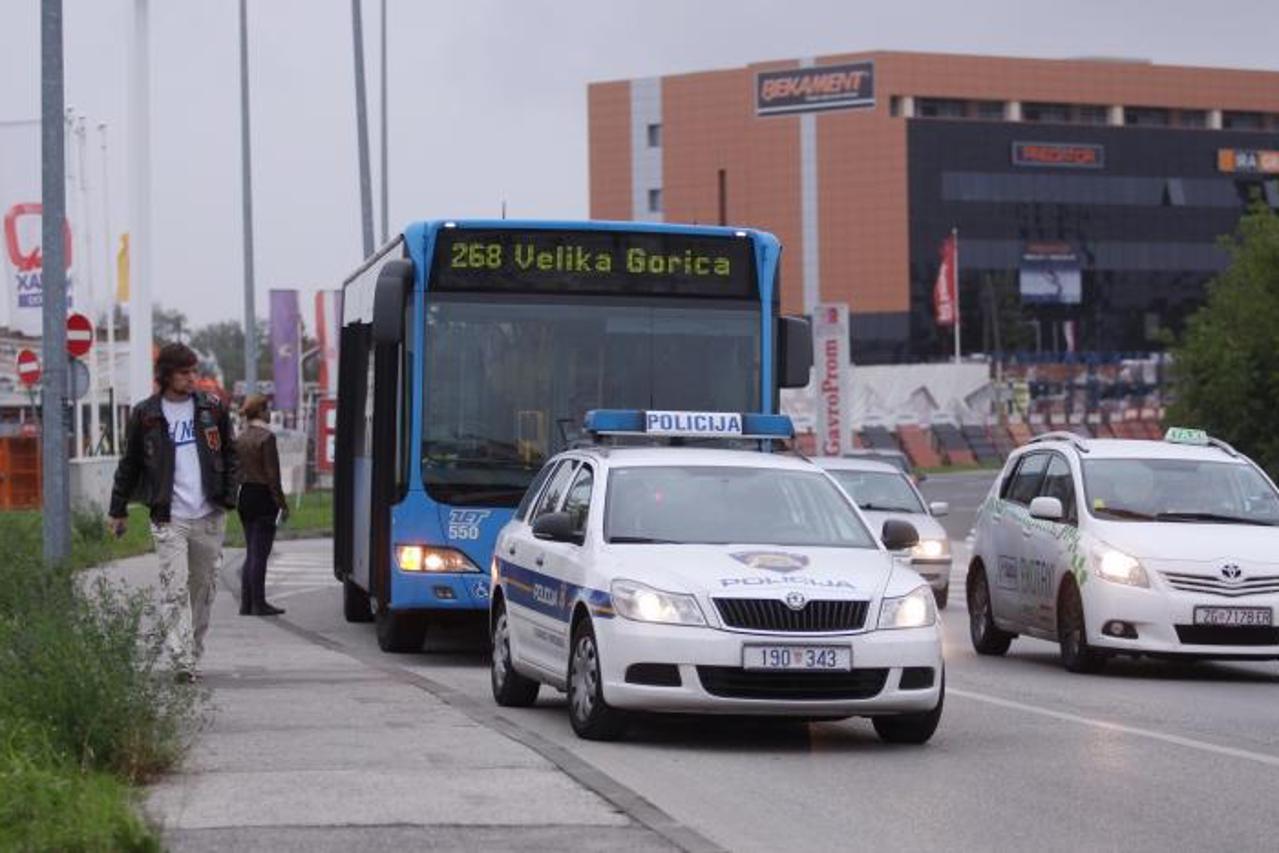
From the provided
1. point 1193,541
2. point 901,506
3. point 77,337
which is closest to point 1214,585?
point 1193,541

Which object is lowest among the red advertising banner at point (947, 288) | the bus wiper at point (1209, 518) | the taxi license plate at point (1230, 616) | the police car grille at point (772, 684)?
the taxi license plate at point (1230, 616)

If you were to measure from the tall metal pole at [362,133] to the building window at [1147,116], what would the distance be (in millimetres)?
97905

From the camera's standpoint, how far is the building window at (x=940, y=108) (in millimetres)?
131750

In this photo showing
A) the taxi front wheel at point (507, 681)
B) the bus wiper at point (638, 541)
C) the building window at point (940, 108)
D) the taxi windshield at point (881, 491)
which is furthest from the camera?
the building window at point (940, 108)

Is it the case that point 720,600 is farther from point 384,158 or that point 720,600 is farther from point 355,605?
point 384,158

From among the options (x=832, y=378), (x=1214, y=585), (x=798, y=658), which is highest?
(x=832, y=378)

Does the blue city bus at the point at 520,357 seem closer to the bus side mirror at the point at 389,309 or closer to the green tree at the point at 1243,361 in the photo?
the bus side mirror at the point at 389,309

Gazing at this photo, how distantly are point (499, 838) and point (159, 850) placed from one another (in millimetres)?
1357

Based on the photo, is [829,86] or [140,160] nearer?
[140,160]

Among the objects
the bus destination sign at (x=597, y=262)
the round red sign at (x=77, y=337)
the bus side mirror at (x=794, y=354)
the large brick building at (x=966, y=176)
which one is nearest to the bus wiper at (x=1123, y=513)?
the bus side mirror at (x=794, y=354)

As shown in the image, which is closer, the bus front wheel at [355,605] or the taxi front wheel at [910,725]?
the taxi front wheel at [910,725]

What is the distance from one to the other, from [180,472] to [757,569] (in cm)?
387

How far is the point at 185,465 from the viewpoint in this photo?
560 inches

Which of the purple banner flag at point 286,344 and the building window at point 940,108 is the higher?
the building window at point 940,108
